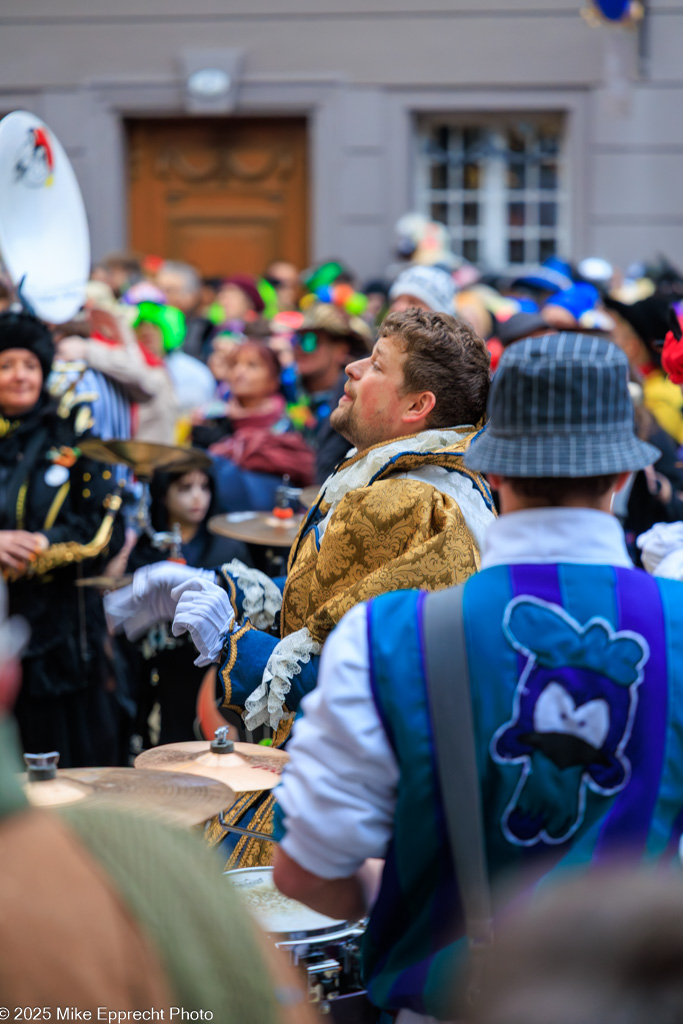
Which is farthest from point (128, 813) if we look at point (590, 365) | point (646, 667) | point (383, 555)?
point (383, 555)

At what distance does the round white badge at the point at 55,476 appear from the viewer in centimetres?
446

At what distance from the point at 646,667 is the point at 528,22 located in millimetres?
10415

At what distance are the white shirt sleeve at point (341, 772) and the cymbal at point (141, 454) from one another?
116 inches

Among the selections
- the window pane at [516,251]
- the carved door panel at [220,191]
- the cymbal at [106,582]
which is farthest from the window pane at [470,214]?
the cymbal at [106,582]

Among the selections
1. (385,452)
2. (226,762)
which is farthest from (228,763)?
(385,452)

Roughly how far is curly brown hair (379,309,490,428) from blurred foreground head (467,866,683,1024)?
Answer: 1870 millimetres

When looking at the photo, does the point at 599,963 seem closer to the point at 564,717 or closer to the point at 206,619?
the point at 564,717

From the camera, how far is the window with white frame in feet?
38.5

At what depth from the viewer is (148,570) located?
9.68 ft

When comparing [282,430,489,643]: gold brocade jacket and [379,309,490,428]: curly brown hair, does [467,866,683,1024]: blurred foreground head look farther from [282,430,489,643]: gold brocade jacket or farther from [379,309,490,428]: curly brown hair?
[379,309,490,428]: curly brown hair

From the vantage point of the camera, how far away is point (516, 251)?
1224 centimetres

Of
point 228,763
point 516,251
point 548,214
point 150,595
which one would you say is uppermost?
point 548,214

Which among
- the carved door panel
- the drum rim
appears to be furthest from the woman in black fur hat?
the carved door panel

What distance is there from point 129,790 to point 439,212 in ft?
35.0
